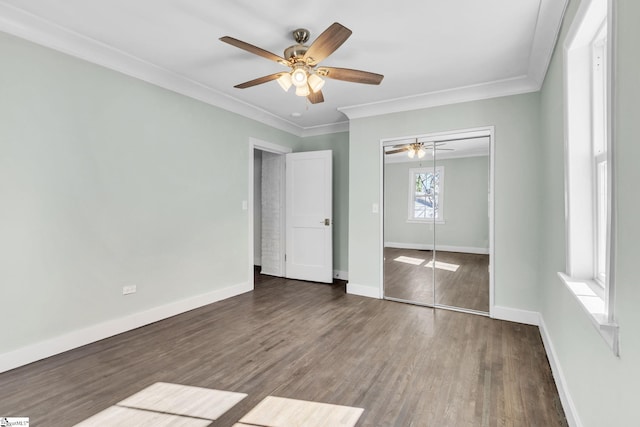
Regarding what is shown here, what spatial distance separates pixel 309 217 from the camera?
5168mm

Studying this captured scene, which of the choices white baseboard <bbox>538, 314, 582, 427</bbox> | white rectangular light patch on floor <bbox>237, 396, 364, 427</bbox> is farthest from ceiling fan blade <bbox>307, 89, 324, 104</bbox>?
white baseboard <bbox>538, 314, 582, 427</bbox>

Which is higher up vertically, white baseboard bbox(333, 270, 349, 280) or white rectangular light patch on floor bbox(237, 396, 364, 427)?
white baseboard bbox(333, 270, 349, 280)

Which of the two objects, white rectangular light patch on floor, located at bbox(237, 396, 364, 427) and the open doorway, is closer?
white rectangular light patch on floor, located at bbox(237, 396, 364, 427)

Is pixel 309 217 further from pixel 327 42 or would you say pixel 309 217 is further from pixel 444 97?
pixel 327 42

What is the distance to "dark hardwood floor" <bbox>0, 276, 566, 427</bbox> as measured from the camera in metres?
1.95

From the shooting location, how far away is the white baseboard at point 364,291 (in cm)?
434

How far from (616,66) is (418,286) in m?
3.39

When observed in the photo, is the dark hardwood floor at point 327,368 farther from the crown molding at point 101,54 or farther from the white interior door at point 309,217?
the crown molding at point 101,54

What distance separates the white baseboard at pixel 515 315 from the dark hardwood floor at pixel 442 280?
0.40 ft

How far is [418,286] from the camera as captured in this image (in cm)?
416

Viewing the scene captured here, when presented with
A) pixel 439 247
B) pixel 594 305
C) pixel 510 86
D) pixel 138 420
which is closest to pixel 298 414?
pixel 138 420

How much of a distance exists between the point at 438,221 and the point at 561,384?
7.11ft

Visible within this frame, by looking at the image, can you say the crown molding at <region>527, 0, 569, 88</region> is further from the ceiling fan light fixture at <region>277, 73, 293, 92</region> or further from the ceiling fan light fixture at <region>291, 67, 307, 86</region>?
the ceiling fan light fixture at <region>277, 73, 293, 92</region>

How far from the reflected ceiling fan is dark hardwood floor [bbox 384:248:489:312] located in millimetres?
1259
